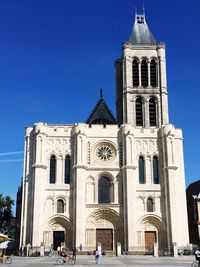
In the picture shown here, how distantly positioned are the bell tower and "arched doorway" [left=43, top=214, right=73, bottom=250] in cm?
1410

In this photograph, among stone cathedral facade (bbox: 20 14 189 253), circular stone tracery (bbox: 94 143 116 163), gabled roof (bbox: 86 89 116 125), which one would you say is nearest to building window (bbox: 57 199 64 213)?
stone cathedral facade (bbox: 20 14 189 253)

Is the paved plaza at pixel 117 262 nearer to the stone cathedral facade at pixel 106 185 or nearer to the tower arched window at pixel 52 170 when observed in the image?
the stone cathedral facade at pixel 106 185

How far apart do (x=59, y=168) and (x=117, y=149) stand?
279 inches

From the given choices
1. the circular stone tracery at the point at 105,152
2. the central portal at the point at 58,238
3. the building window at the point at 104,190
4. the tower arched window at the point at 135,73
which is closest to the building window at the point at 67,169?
the circular stone tracery at the point at 105,152

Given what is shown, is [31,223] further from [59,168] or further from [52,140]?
[52,140]

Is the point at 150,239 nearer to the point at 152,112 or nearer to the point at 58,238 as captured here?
the point at 58,238

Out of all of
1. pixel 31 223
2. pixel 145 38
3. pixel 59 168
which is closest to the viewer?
pixel 31 223

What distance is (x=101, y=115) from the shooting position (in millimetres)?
51219

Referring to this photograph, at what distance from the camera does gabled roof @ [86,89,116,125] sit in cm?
5066

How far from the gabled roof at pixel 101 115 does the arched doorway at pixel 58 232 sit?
45.8 feet

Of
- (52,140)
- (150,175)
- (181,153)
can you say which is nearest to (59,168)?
(52,140)

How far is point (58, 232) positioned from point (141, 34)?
29.0 m

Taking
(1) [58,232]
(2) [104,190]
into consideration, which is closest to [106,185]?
(2) [104,190]

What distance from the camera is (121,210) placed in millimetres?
43250
